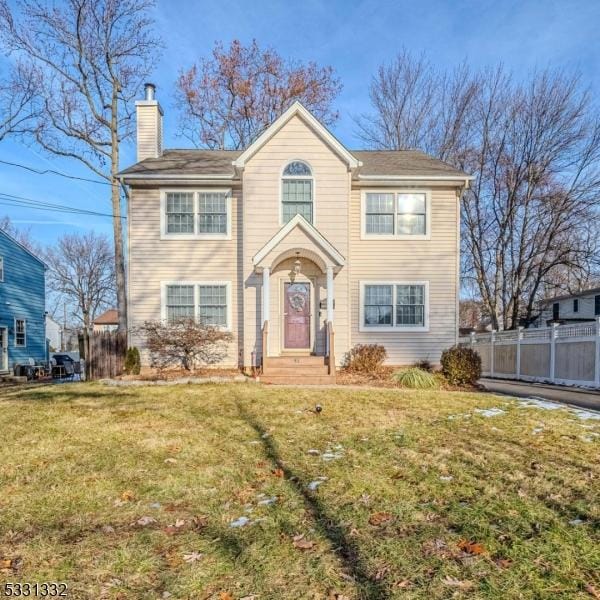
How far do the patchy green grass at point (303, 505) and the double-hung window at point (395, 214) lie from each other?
7101 millimetres

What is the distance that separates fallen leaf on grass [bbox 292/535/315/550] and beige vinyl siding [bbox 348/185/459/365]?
31.8ft

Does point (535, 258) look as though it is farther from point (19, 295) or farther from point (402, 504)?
point (19, 295)

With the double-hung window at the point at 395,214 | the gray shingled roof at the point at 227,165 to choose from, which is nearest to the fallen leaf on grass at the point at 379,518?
the double-hung window at the point at 395,214

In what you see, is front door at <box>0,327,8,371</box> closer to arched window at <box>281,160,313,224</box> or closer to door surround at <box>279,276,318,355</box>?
door surround at <box>279,276,318,355</box>

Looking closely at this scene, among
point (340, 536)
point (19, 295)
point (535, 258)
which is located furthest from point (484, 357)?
point (19, 295)

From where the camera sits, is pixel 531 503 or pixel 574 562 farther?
pixel 531 503

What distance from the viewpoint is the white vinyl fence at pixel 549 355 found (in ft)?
35.4

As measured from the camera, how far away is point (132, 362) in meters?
11.9

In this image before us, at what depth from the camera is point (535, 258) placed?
21.7 metres

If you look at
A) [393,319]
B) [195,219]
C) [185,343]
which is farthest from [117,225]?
[393,319]

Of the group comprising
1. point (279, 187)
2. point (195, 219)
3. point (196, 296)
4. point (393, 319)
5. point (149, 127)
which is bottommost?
point (393, 319)

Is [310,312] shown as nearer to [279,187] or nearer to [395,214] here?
[279,187]

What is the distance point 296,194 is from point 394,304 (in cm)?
448

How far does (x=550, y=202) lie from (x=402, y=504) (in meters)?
21.4
